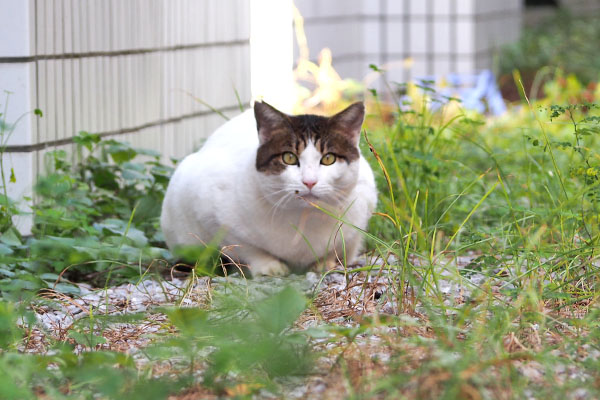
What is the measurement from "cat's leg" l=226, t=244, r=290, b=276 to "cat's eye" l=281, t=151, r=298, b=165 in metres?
0.35

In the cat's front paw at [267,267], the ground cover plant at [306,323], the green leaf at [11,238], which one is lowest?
the cat's front paw at [267,267]

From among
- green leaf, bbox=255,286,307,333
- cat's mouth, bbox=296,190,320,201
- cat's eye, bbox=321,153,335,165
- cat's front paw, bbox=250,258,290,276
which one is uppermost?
cat's eye, bbox=321,153,335,165

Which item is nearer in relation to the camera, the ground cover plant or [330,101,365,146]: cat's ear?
the ground cover plant

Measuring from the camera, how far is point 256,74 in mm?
5129

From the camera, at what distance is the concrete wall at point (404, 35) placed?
718cm

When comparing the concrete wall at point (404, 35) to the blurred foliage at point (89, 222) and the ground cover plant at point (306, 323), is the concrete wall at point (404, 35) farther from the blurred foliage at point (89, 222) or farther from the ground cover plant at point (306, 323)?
the ground cover plant at point (306, 323)

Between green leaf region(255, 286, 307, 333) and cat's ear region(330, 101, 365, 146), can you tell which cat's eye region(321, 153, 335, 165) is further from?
green leaf region(255, 286, 307, 333)

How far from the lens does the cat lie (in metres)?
2.79

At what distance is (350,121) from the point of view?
9.52 feet

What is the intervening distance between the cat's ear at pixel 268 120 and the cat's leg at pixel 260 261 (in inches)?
15.0

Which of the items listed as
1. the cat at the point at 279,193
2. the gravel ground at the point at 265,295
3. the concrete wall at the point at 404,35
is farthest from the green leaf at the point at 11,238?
the concrete wall at the point at 404,35

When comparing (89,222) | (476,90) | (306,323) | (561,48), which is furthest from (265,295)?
(561,48)

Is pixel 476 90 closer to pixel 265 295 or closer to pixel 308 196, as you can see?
pixel 308 196

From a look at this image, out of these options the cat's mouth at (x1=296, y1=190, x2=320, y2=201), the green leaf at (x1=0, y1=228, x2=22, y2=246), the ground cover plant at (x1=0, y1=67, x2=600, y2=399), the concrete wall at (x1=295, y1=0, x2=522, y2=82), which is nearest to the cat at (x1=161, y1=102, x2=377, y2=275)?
the cat's mouth at (x1=296, y1=190, x2=320, y2=201)
